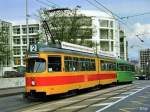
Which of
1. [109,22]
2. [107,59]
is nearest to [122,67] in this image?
[107,59]

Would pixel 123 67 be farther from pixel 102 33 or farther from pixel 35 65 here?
pixel 102 33

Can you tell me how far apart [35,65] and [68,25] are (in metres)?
38.0

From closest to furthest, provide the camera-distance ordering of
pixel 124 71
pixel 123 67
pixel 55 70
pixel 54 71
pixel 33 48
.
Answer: pixel 33 48 → pixel 54 71 → pixel 55 70 → pixel 123 67 → pixel 124 71

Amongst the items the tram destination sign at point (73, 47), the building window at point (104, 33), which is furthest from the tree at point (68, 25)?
the building window at point (104, 33)

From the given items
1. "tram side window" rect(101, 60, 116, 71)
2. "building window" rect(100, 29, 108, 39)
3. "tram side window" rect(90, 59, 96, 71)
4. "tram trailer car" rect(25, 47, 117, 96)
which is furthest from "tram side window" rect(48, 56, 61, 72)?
"building window" rect(100, 29, 108, 39)

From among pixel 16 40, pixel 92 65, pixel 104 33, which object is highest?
pixel 104 33

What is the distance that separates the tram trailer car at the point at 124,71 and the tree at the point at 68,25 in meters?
9.66

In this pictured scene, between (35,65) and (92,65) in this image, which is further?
(92,65)

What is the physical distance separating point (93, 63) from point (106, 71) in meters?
5.60

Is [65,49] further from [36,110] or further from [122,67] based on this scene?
[122,67]

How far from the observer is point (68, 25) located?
63.3 m

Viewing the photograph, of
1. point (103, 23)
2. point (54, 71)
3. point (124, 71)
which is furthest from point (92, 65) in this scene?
point (103, 23)

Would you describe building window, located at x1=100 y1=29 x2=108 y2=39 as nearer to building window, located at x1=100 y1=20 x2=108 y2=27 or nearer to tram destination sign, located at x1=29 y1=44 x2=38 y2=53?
building window, located at x1=100 y1=20 x2=108 y2=27

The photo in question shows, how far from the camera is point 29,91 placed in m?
25.3
